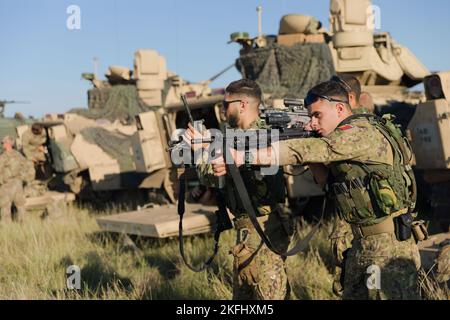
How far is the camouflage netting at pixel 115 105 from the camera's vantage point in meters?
15.5

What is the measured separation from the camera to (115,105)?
16.0 metres

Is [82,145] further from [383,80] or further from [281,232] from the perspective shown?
[281,232]

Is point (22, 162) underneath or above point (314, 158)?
underneath

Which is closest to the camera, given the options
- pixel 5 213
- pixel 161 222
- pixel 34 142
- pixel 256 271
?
pixel 256 271

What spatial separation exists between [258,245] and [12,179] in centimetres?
781

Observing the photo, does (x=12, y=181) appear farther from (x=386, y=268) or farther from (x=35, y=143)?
(x=386, y=268)

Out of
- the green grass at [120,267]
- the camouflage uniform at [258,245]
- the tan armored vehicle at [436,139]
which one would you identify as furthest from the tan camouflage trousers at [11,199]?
the camouflage uniform at [258,245]

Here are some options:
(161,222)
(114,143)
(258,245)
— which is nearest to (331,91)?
(258,245)

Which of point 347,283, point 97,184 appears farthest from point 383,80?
point 347,283

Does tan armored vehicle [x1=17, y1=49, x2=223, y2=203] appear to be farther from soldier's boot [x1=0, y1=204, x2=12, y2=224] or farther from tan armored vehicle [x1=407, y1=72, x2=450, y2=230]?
tan armored vehicle [x1=407, y1=72, x2=450, y2=230]

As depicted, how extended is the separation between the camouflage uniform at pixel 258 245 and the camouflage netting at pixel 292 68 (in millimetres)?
4368

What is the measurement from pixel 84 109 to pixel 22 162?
18.0 ft

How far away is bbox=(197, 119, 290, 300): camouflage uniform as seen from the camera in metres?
3.92
